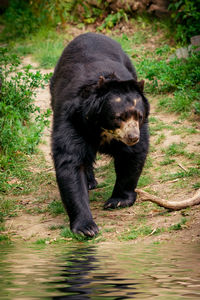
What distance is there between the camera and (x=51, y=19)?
1129 centimetres

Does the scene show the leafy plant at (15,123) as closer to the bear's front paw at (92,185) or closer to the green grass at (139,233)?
the bear's front paw at (92,185)

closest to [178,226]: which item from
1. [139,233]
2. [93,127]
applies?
[139,233]

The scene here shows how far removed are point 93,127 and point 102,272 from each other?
6.70ft

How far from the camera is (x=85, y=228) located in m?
4.03

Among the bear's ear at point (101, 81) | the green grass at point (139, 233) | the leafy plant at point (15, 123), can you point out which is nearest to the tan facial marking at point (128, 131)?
the bear's ear at point (101, 81)

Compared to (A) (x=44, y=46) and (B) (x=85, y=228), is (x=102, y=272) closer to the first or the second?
(B) (x=85, y=228)

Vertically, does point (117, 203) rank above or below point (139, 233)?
below

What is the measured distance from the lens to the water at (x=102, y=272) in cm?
187

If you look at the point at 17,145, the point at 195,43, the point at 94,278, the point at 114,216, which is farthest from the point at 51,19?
the point at 94,278

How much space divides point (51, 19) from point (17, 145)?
597 cm

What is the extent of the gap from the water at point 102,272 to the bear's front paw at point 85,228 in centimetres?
40

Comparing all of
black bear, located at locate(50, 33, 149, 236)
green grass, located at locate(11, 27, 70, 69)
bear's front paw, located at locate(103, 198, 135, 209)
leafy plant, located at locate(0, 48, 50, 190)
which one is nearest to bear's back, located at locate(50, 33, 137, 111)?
black bear, located at locate(50, 33, 149, 236)

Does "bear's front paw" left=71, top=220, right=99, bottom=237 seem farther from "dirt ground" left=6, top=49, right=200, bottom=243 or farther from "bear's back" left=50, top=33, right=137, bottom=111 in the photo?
"bear's back" left=50, top=33, right=137, bottom=111

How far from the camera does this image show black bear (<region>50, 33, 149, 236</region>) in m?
4.07
